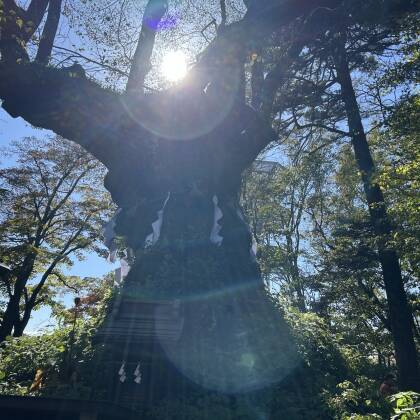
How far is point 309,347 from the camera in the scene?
258 inches

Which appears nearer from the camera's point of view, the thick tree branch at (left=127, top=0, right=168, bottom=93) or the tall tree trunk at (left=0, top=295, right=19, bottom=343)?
the thick tree branch at (left=127, top=0, right=168, bottom=93)

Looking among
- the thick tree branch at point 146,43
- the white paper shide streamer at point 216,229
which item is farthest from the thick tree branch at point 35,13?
the white paper shide streamer at point 216,229

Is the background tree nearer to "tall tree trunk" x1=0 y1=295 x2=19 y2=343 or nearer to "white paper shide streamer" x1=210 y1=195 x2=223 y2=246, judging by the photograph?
"tall tree trunk" x1=0 y1=295 x2=19 y2=343

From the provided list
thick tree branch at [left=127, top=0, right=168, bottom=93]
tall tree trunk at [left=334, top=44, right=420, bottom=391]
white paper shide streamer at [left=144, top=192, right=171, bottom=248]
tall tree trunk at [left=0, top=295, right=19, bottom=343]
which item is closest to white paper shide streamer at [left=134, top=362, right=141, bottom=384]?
white paper shide streamer at [left=144, top=192, right=171, bottom=248]

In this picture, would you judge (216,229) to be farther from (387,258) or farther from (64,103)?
(387,258)

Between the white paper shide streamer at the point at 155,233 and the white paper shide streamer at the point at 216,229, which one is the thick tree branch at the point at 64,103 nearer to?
the white paper shide streamer at the point at 155,233

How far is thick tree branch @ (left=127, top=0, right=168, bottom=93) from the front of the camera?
9.86m

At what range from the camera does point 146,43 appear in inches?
398

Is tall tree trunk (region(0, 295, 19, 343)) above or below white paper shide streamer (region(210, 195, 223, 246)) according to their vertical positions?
above

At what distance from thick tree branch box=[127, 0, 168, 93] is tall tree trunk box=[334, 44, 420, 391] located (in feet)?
17.5

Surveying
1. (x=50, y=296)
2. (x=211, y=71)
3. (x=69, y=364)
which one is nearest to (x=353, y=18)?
(x=211, y=71)

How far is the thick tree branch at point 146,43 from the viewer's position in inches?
388

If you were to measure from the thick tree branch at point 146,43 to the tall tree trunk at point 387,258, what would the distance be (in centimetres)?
532

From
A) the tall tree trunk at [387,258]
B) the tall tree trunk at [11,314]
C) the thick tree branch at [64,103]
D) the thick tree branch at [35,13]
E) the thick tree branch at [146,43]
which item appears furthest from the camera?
the tall tree trunk at [11,314]
